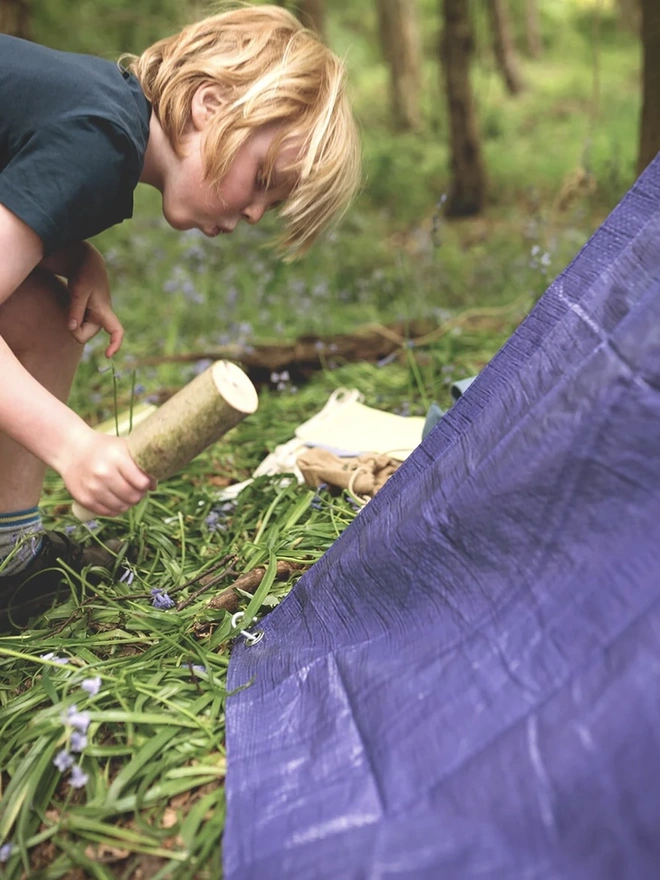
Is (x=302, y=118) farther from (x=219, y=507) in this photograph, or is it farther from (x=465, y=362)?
(x=465, y=362)

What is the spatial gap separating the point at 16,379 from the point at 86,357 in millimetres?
2533

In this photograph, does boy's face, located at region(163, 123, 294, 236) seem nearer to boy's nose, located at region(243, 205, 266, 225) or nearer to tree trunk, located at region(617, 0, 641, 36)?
boy's nose, located at region(243, 205, 266, 225)

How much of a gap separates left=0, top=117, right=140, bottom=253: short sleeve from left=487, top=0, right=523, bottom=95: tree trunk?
14.5 metres

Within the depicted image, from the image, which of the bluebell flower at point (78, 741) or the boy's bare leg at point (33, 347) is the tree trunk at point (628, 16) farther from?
the bluebell flower at point (78, 741)

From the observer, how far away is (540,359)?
139cm

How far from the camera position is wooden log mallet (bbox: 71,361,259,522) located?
153 centimetres

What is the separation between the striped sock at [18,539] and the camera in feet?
6.11

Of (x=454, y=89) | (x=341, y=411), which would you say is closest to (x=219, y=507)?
(x=341, y=411)

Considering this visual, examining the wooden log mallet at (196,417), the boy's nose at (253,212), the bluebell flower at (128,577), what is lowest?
the bluebell flower at (128,577)

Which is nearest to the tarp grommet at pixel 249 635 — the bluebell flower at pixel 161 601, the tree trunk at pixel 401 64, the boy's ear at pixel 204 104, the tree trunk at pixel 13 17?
the bluebell flower at pixel 161 601

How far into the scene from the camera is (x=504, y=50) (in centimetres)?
1451

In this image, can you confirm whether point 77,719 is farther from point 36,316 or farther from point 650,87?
point 650,87

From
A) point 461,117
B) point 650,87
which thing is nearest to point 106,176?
point 650,87

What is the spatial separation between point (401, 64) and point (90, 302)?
40.2ft
